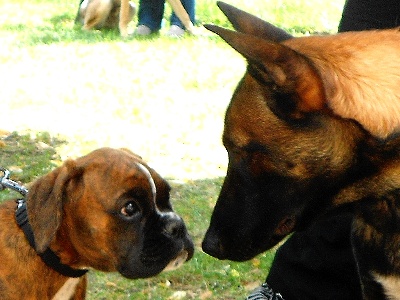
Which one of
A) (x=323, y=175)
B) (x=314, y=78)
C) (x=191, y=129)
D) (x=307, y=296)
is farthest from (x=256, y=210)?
(x=191, y=129)

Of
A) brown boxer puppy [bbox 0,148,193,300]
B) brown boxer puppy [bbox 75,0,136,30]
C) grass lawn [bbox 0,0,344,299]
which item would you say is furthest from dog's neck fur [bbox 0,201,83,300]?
brown boxer puppy [bbox 75,0,136,30]

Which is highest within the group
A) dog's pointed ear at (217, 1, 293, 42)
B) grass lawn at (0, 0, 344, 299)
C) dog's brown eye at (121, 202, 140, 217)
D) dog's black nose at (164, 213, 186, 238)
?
dog's pointed ear at (217, 1, 293, 42)

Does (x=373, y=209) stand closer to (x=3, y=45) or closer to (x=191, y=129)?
(x=191, y=129)

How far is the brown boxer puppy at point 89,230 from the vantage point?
146 inches

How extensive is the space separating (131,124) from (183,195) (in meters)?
2.16

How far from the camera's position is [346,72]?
115 inches

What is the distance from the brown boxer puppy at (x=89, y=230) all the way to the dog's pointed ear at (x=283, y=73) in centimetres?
106

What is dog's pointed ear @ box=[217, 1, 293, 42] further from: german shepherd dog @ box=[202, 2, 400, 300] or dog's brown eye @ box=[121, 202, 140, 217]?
dog's brown eye @ box=[121, 202, 140, 217]

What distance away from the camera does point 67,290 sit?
3934 mm

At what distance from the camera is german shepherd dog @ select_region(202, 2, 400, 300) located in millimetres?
2863

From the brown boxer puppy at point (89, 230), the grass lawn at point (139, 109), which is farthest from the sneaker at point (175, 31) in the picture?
the brown boxer puppy at point (89, 230)

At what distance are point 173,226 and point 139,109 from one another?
5.26 metres

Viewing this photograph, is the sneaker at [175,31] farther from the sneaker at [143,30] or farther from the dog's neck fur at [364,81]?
the dog's neck fur at [364,81]

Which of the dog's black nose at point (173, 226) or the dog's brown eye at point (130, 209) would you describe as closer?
the dog's brown eye at point (130, 209)
